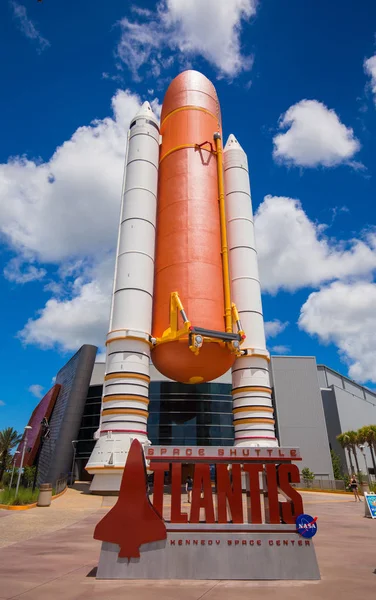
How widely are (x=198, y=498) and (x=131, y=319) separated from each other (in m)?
17.3

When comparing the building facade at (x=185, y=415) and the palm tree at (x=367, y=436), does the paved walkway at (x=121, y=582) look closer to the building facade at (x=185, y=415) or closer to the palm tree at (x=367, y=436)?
the building facade at (x=185, y=415)

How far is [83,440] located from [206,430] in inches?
537

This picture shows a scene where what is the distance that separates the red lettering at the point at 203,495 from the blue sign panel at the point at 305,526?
1685 mm

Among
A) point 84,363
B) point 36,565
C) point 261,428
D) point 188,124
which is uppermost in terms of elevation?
point 188,124

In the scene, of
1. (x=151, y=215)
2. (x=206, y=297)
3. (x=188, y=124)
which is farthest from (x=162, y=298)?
(x=188, y=124)

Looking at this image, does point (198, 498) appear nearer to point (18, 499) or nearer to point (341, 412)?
point (18, 499)

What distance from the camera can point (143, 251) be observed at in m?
27.0

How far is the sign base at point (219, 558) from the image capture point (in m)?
7.41

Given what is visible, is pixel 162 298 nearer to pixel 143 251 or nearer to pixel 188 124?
pixel 143 251

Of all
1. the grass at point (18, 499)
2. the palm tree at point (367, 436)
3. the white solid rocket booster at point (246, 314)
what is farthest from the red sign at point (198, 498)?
the palm tree at point (367, 436)

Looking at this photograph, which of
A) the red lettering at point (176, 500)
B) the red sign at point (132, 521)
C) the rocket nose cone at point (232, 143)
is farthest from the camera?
the rocket nose cone at point (232, 143)

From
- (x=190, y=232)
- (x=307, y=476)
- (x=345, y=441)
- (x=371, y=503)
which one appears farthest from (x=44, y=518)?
(x=345, y=441)

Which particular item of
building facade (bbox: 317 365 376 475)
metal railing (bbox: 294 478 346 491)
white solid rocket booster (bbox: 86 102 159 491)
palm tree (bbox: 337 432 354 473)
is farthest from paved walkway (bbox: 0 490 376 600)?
building facade (bbox: 317 365 376 475)

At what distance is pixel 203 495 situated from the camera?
325 inches
